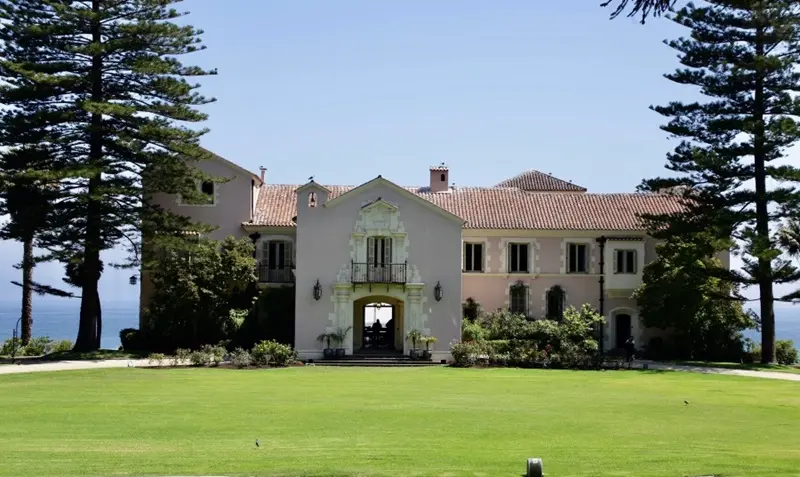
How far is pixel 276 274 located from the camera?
41156mm

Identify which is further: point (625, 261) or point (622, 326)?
point (622, 326)

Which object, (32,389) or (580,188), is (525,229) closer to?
(580,188)

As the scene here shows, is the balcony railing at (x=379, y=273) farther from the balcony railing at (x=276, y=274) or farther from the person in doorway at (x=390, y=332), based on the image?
the balcony railing at (x=276, y=274)

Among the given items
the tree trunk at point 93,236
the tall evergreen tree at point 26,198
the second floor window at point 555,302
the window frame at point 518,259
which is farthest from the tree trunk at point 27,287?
the second floor window at point 555,302

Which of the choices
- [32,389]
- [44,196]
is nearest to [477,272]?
[44,196]

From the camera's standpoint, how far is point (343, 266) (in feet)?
123

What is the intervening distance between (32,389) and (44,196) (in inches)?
544


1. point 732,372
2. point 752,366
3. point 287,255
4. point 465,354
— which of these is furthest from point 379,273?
point 752,366

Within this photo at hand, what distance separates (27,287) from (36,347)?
2369 millimetres

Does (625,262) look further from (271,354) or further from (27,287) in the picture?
(27,287)

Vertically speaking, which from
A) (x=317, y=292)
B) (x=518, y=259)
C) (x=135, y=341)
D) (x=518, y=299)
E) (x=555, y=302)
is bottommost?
(x=135, y=341)

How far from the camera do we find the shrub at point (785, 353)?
1571 inches

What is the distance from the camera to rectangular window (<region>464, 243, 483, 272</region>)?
42781 mm

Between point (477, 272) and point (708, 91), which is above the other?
point (708, 91)
